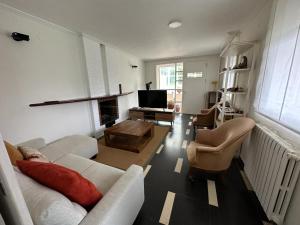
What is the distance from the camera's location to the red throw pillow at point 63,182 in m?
0.83

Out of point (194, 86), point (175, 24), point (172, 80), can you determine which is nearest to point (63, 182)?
point (175, 24)

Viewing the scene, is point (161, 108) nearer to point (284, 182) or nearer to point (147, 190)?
point (147, 190)

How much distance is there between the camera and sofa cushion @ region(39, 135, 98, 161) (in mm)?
1829

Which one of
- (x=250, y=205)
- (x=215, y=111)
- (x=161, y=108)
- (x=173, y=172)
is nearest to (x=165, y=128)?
(x=161, y=108)

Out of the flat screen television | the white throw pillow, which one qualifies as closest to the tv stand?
the flat screen television

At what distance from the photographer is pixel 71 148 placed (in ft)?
6.51

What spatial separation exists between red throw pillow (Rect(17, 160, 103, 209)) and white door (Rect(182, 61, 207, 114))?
5.16 m

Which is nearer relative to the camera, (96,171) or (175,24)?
(96,171)

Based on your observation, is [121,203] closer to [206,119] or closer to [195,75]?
[206,119]

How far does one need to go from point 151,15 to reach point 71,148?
2.45 metres

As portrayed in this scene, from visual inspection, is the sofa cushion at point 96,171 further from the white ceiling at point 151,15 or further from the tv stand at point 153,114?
the tv stand at point 153,114

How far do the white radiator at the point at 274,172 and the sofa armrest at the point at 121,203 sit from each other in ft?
4.13

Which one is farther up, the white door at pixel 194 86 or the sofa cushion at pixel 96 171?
the white door at pixel 194 86

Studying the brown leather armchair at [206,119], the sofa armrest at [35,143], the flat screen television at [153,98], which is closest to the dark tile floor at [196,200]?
the brown leather armchair at [206,119]
